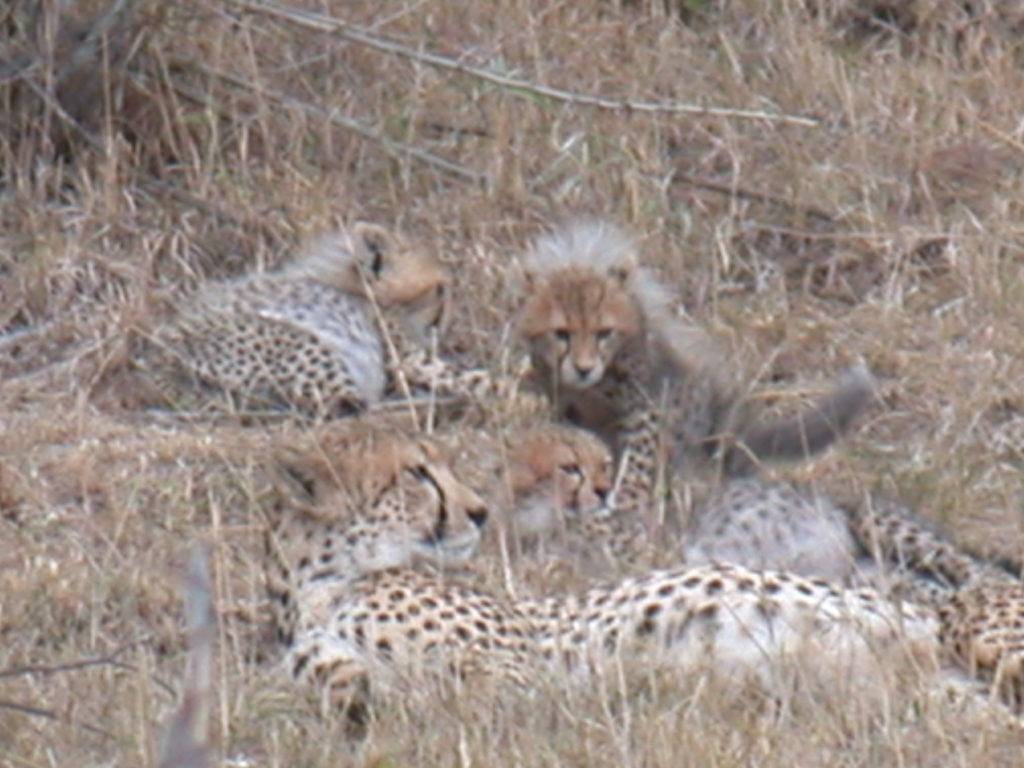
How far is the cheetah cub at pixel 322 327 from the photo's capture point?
6414mm

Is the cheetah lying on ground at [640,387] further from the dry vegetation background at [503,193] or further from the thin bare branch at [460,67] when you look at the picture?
the thin bare branch at [460,67]

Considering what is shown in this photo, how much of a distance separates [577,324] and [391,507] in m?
1.58

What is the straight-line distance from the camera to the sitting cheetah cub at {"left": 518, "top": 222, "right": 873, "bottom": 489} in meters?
5.80

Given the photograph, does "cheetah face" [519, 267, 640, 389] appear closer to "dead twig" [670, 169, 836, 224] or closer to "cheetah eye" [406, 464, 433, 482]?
"dead twig" [670, 169, 836, 224]

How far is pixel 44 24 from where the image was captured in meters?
6.74

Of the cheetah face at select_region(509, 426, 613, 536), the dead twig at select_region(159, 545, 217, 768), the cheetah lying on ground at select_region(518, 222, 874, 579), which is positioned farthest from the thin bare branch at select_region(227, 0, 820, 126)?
the dead twig at select_region(159, 545, 217, 768)

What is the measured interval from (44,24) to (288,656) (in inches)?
122

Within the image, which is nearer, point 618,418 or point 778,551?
point 778,551

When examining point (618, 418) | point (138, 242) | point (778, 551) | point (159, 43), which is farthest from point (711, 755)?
point (159, 43)

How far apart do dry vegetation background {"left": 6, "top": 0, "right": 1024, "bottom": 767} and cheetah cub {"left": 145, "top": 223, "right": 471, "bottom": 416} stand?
0.11m

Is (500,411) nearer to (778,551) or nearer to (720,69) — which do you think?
(778,551)

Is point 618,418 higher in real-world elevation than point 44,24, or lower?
lower

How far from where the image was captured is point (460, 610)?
13.5 ft

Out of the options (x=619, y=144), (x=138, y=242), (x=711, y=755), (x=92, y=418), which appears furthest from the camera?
(x=619, y=144)
